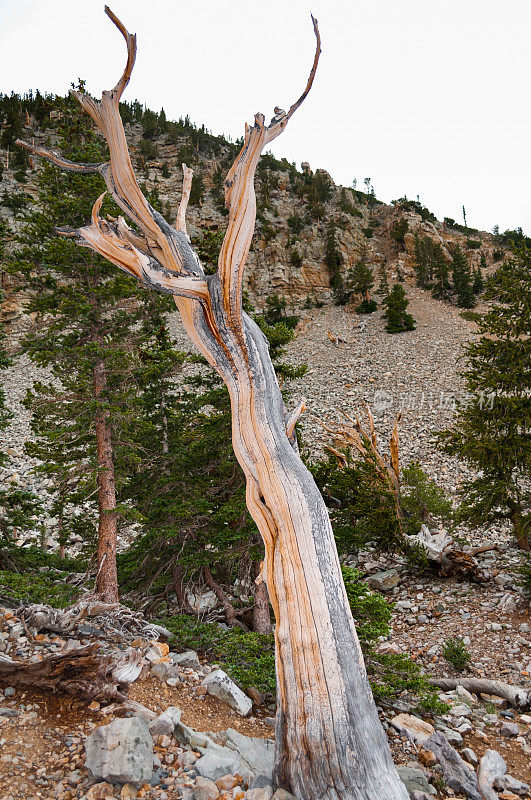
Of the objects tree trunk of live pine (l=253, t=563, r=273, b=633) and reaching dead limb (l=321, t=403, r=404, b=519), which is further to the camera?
reaching dead limb (l=321, t=403, r=404, b=519)

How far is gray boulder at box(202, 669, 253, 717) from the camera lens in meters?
4.16

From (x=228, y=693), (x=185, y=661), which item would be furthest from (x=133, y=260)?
(x=185, y=661)

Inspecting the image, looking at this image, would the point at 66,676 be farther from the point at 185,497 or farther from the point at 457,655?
the point at 457,655

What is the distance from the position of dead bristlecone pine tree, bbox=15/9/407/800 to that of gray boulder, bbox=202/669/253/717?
62.6 inches

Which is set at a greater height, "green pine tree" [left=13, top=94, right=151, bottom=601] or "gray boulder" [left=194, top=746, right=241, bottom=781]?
"green pine tree" [left=13, top=94, right=151, bottom=601]

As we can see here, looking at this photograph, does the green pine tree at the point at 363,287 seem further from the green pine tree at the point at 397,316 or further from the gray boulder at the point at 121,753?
the gray boulder at the point at 121,753

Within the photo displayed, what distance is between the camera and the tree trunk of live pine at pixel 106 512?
21.2 ft

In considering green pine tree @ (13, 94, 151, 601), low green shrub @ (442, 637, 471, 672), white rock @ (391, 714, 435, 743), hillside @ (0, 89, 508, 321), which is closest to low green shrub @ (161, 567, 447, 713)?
white rock @ (391, 714, 435, 743)

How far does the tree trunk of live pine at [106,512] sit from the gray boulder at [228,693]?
8.81 ft

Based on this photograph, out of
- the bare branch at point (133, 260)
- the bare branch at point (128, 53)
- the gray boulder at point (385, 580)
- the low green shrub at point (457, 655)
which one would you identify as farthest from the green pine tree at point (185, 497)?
the bare branch at point (128, 53)

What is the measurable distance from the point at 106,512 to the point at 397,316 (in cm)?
2831

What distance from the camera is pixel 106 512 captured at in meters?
6.59

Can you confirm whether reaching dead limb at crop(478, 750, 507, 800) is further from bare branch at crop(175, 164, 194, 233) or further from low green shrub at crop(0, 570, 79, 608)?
bare branch at crop(175, 164, 194, 233)

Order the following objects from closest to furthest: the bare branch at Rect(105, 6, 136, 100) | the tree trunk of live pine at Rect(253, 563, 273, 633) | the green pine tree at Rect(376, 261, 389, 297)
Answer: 1. the bare branch at Rect(105, 6, 136, 100)
2. the tree trunk of live pine at Rect(253, 563, 273, 633)
3. the green pine tree at Rect(376, 261, 389, 297)
